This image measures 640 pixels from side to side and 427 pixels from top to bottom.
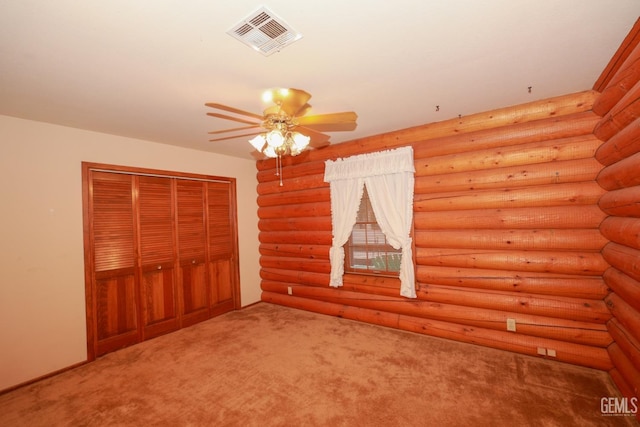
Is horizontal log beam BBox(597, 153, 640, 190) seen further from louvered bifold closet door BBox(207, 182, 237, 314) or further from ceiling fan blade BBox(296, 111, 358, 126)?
louvered bifold closet door BBox(207, 182, 237, 314)

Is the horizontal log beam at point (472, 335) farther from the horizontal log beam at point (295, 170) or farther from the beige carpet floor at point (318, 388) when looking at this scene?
the horizontal log beam at point (295, 170)

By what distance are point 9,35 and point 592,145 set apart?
16.1 ft

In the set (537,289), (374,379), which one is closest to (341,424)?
(374,379)

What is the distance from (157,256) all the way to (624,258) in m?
Answer: 5.34

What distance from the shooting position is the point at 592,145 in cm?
281

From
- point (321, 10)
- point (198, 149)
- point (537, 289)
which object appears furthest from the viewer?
→ point (198, 149)

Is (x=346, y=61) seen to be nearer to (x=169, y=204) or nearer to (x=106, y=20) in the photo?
(x=106, y=20)

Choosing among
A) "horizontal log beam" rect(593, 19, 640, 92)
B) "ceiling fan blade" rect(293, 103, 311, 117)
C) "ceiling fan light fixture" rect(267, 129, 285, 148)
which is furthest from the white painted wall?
"horizontal log beam" rect(593, 19, 640, 92)

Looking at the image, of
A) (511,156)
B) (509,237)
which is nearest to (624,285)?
(509,237)

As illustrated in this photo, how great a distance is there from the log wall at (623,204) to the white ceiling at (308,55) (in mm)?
259

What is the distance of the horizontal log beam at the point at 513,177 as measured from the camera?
9.37 feet

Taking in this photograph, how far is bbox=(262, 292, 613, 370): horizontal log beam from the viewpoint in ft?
9.27

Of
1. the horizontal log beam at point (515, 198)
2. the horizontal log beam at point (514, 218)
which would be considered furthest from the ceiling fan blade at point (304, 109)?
the horizontal log beam at point (514, 218)

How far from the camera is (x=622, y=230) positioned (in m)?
2.26
